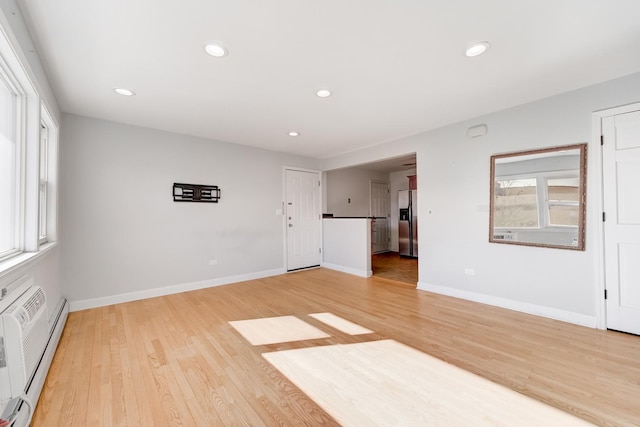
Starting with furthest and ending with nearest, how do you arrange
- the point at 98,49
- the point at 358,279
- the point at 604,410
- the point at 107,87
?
the point at 358,279, the point at 107,87, the point at 98,49, the point at 604,410

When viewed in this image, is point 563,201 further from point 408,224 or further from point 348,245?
point 408,224

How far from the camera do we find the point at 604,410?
1535 millimetres

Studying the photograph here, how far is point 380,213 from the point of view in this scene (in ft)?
25.8

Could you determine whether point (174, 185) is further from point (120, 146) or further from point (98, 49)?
point (98, 49)

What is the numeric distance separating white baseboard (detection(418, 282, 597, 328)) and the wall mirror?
71 centimetres

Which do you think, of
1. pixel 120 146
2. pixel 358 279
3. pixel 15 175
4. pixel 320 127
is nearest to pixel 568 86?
pixel 320 127

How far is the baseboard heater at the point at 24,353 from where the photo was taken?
51.1 inches

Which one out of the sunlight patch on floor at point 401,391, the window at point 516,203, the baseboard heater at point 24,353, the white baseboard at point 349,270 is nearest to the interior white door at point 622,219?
the window at point 516,203

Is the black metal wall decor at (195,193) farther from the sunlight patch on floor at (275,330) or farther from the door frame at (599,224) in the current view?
the door frame at (599,224)

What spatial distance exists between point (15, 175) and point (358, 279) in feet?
14.3

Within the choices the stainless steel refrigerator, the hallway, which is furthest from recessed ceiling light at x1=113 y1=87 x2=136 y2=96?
the stainless steel refrigerator

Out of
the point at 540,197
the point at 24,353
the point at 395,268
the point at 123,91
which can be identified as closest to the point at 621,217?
the point at 540,197

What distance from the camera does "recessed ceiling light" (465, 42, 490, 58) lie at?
197 cm

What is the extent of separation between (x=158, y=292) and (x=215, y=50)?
3417 mm
